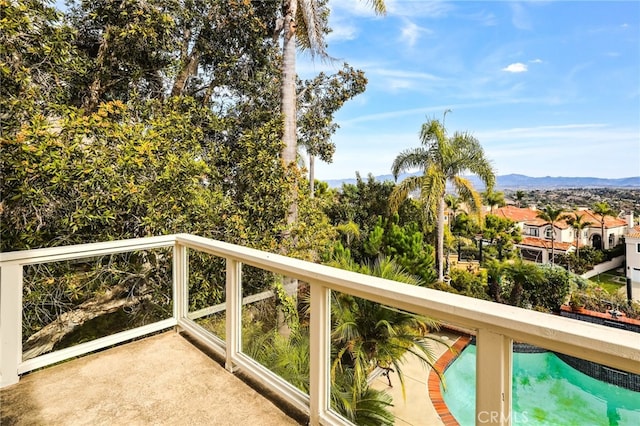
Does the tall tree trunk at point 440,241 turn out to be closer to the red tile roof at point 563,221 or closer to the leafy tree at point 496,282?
the leafy tree at point 496,282

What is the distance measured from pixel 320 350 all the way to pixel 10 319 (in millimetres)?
2279

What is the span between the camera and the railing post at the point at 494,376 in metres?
1.35

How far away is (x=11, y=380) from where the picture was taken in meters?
2.47

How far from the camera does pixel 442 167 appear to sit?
48.8ft

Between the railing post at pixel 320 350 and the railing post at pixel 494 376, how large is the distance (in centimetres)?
89

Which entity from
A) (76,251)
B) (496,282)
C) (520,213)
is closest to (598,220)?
(520,213)

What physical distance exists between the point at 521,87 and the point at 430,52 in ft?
50.4

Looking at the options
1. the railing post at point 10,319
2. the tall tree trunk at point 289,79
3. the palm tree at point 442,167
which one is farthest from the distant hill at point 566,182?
the railing post at point 10,319

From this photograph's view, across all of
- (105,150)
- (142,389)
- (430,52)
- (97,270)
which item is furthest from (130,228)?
(430,52)

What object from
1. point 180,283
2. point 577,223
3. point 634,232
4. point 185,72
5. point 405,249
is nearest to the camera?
point 180,283

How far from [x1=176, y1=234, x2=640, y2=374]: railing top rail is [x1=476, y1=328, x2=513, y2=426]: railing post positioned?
5 centimetres

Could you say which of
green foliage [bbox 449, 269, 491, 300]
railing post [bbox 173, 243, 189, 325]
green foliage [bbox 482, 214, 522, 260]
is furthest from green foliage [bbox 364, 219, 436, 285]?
green foliage [bbox 482, 214, 522, 260]

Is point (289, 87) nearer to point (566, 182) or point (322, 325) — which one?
point (322, 325)

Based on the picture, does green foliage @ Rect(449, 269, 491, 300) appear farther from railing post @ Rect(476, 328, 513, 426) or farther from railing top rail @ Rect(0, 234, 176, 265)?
railing post @ Rect(476, 328, 513, 426)
